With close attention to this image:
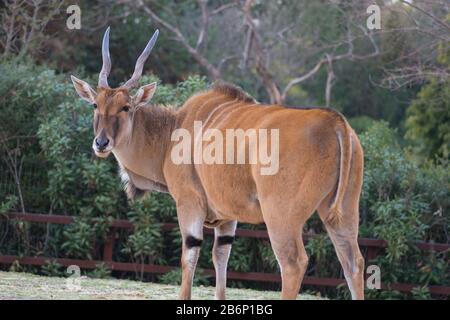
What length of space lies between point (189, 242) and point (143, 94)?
136cm

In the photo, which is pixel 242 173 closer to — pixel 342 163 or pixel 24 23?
pixel 342 163

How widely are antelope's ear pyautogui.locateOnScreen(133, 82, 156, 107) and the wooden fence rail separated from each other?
9.26 feet

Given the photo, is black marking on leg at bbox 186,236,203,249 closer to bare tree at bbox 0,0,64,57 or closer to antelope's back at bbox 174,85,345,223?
antelope's back at bbox 174,85,345,223

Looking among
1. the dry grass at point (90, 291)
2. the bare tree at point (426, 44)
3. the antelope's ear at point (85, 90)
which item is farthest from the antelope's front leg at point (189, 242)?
the bare tree at point (426, 44)

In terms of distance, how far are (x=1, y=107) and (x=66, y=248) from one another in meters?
1.85

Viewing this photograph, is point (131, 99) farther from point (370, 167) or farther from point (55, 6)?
point (55, 6)

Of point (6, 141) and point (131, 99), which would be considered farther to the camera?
point (6, 141)

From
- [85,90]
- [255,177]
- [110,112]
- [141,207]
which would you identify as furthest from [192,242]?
[141,207]

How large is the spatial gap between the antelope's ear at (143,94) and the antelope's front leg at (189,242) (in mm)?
1037

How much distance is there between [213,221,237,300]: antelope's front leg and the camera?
6.95 metres

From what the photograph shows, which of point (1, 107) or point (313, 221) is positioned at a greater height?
point (1, 107)

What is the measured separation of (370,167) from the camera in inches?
403

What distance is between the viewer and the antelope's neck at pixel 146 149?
290 inches
